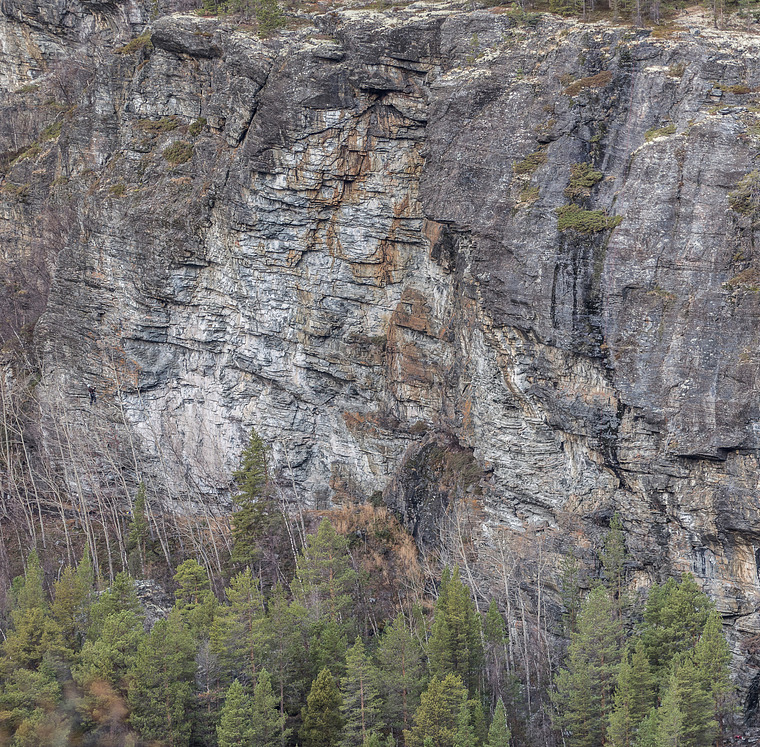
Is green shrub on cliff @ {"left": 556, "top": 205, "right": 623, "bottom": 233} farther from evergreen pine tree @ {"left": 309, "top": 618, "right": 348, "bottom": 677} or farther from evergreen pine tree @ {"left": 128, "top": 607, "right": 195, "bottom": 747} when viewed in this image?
evergreen pine tree @ {"left": 128, "top": 607, "right": 195, "bottom": 747}

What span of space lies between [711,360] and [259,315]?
63.4 feet

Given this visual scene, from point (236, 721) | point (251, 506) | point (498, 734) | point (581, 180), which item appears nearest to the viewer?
point (498, 734)

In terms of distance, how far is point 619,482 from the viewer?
31.8 m

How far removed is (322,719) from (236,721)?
2616 millimetres

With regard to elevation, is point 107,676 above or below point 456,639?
above

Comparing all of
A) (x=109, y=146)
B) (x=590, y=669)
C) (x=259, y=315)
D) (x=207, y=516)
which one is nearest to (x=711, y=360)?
(x=590, y=669)

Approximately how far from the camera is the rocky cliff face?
29609 millimetres

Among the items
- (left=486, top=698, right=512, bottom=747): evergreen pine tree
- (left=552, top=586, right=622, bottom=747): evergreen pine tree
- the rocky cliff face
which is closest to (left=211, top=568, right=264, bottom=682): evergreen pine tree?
(left=486, top=698, right=512, bottom=747): evergreen pine tree

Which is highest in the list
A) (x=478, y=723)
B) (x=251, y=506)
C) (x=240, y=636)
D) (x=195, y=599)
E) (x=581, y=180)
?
(x=581, y=180)

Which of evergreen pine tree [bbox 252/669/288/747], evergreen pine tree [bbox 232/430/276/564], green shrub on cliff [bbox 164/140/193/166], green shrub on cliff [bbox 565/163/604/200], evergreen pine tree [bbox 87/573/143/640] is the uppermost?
green shrub on cliff [bbox 164/140/193/166]

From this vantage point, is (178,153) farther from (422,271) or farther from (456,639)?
(456,639)

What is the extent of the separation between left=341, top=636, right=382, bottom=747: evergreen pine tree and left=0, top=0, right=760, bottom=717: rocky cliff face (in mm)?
9202

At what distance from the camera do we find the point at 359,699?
2695cm

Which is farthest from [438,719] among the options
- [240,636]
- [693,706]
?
[693,706]
